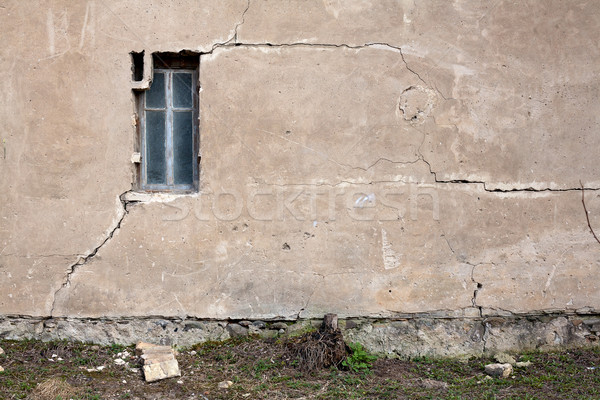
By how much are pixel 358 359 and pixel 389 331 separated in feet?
1.10

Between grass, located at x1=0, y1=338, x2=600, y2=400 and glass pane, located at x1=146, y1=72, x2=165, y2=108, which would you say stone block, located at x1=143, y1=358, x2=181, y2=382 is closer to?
grass, located at x1=0, y1=338, x2=600, y2=400

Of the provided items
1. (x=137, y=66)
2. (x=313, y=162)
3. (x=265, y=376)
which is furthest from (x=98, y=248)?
(x=313, y=162)

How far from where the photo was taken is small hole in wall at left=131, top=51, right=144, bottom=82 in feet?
11.3

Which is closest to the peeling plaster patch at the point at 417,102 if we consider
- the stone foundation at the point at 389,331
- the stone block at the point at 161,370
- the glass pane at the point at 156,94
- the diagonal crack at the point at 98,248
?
the stone foundation at the point at 389,331

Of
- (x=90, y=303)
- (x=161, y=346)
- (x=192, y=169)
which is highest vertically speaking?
(x=192, y=169)

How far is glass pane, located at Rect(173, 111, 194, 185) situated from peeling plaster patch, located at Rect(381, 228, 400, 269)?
146 cm

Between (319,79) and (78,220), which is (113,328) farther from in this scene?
(319,79)

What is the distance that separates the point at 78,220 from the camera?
3453 mm

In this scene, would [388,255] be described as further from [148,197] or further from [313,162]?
[148,197]

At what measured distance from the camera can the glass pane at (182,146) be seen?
3.63 m

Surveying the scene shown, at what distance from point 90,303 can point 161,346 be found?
23.2 inches

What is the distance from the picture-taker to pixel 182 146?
3.63 meters

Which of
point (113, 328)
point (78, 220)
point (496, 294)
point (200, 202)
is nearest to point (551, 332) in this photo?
point (496, 294)

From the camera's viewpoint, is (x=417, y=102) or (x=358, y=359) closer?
(x=358, y=359)
